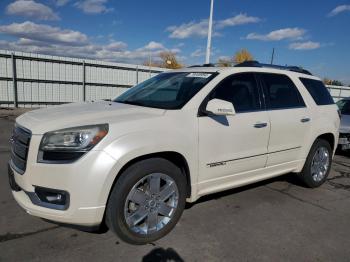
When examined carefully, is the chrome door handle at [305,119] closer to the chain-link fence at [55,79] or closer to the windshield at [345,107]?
the windshield at [345,107]

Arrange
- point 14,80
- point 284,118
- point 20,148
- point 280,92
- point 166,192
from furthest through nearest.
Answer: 1. point 14,80
2. point 280,92
3. point 284,118
4. point 166,192
5. point 20,148

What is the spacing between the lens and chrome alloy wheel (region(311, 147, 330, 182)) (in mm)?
5059

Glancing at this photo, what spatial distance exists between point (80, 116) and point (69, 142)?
36 centimetres

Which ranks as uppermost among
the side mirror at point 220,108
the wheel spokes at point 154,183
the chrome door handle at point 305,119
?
the side mirror at point 220,108

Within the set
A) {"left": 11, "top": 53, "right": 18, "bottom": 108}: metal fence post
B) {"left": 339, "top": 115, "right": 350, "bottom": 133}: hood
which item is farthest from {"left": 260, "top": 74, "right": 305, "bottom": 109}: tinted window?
{"left": 11, "top": 53, "right": 18, "bottom": 108}: metal fence post

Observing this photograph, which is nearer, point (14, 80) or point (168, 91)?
point (168, 91)

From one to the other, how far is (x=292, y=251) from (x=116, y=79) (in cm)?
1602

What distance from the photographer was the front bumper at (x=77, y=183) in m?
2.67

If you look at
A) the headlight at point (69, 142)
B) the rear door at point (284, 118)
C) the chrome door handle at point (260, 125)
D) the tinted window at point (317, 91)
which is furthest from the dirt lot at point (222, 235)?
the tinted window at point (317, 91)

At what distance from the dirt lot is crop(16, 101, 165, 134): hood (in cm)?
110

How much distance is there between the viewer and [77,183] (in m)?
2.67

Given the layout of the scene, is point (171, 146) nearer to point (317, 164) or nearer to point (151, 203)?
point (151, 203)

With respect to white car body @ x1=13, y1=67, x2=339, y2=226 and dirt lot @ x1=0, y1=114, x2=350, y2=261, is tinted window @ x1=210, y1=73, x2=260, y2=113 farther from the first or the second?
dirt lot @ x1=0, y1=114, x2=350, y2=261

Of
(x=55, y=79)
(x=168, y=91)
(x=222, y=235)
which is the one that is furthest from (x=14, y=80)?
(x=222, y=235)
